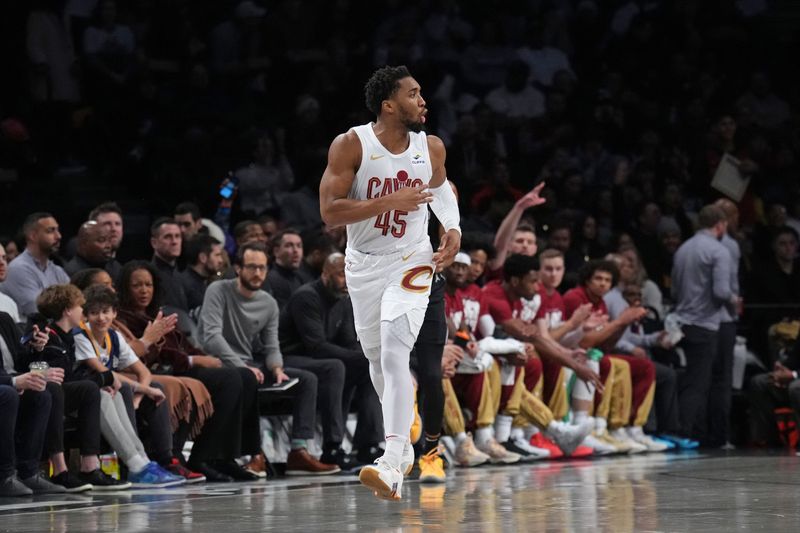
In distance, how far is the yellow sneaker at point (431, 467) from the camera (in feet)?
27.7

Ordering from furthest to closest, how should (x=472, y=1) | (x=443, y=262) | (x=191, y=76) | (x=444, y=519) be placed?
1. (x=472, y=1)
2. (x=191, y=76)
3. (x=443, y=262)
4. (x=444, y=519)

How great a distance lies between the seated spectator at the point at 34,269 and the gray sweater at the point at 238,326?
101 centimetres

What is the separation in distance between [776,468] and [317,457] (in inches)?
122

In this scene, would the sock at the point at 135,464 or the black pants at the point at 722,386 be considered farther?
the black pants at the point at 722,386

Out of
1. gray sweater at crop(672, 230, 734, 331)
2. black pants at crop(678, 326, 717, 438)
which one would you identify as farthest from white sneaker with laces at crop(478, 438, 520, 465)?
gray sweater at crop(672, 230, 734, 331)

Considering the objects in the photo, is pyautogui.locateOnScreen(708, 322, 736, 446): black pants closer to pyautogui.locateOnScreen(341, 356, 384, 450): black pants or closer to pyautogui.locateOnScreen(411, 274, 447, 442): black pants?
pyautogui.locateOnScreen(341, 356, 384, 450): black pants

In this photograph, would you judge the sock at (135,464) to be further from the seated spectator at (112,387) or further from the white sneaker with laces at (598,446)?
the white sneaker with laces at (598,446)

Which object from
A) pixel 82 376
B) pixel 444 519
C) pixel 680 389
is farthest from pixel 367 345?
pixel 680 389

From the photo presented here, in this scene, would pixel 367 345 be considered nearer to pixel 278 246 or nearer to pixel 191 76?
pixel 278 246

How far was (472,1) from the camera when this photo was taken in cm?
1706

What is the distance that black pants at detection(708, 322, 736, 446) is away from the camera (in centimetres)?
1249

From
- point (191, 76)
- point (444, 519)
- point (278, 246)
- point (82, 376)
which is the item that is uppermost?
point (191, 76)

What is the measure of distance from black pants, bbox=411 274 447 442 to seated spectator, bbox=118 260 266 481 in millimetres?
1558

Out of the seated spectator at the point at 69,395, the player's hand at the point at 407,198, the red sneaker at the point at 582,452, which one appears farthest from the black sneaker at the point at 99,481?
the red sneaker at the point at 582,452
